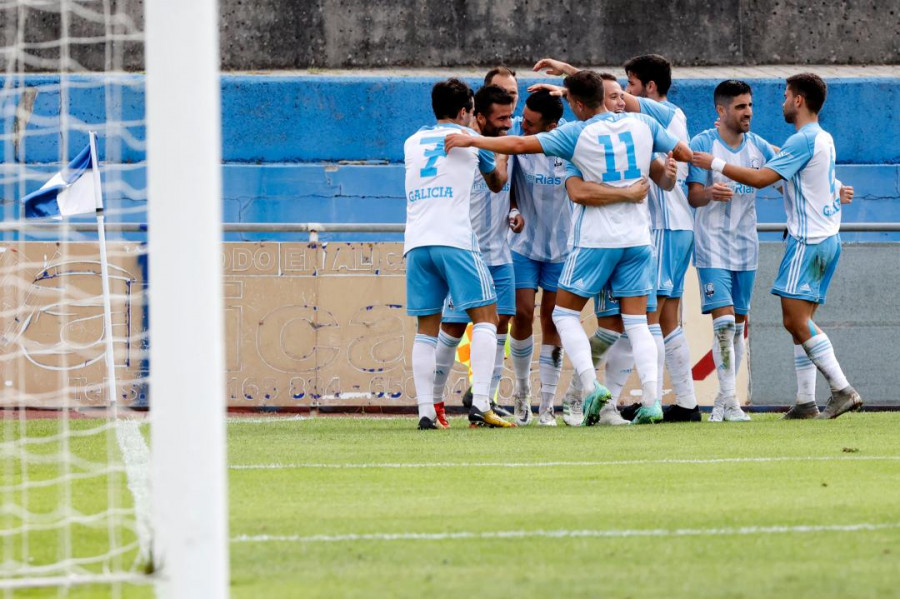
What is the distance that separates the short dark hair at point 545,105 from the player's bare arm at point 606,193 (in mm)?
781

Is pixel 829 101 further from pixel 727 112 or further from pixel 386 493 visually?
pixel 386 493

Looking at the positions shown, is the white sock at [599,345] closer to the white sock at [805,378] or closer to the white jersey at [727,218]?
the white jersey at [727,218]

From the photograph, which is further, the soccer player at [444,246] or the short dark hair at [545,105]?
the short dark hair at [545,105]

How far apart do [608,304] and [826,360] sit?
4.48ft

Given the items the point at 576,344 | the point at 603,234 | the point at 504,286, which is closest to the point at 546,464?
the point at 576,344

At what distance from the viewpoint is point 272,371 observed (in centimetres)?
1078

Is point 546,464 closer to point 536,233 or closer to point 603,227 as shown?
point 603,227

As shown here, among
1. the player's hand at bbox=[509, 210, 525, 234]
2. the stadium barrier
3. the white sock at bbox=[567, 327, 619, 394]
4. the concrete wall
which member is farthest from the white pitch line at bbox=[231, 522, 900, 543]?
the concrete wall

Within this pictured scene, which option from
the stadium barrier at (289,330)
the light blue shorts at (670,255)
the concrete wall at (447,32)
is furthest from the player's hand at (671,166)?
the concrete wall at (447,32)

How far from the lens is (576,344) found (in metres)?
8.15

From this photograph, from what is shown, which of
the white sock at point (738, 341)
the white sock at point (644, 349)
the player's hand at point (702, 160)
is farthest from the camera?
the white sock at point (738, 341)

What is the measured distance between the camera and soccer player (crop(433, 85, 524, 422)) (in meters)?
8.59

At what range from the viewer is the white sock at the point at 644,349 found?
8.17 m

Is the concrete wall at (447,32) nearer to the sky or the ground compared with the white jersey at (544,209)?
nearer to the sky
